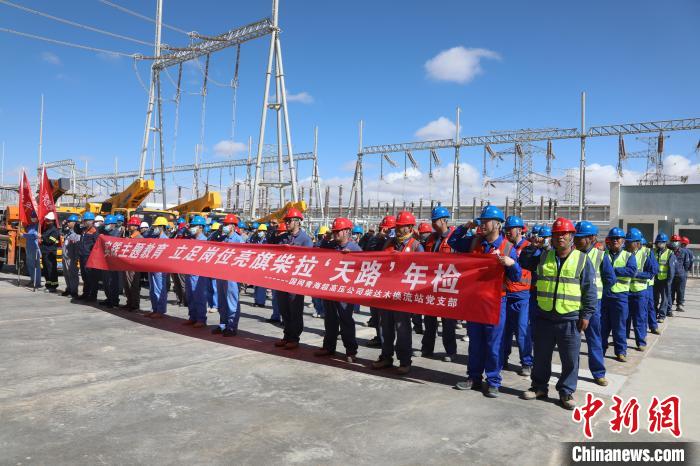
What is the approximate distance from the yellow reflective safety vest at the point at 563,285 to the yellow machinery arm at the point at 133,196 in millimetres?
15327

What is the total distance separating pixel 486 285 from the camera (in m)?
5.04

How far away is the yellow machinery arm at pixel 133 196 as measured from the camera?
17203 mm

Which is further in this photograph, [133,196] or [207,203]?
[207,203]

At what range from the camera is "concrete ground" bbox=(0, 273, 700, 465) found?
3.62m

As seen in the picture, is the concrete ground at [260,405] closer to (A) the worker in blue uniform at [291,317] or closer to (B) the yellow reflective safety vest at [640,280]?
(A) the worker in blue uniform at [291,317]

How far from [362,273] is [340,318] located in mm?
708

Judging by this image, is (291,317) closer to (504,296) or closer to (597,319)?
(504,296)

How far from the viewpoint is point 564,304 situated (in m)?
4.69

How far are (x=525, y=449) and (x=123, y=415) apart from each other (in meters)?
3.31

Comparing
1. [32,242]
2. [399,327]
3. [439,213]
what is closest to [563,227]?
[399,327]

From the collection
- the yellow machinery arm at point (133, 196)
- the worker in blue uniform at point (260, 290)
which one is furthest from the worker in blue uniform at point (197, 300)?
the yellow machinery arm at point (133, 196)

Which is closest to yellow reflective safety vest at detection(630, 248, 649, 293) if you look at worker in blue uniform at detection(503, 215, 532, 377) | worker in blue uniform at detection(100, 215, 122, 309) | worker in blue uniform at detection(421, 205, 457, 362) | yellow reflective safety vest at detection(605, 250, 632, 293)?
yellow reflective safety vest at detection(605, 250, 632, 293)

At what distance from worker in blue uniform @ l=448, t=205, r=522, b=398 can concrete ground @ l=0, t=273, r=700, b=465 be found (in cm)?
21

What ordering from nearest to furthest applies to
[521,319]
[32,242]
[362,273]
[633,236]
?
[362,273] → [521,319] → [633,236] → [32,242]
